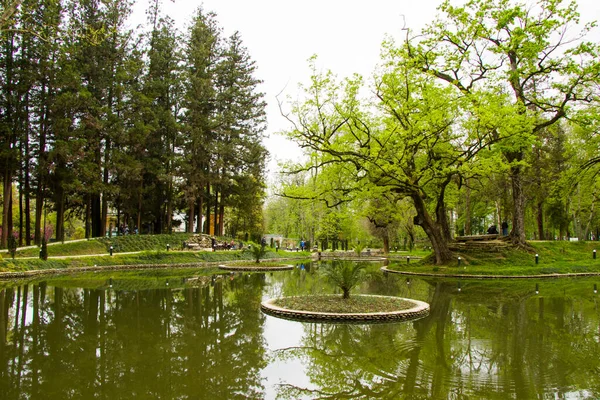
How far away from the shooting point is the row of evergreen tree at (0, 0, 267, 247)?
25547 mm

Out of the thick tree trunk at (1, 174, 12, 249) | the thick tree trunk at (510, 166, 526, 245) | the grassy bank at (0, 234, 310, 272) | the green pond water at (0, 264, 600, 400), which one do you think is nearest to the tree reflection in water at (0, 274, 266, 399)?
the green pond water at (0, 264, 600, 400)

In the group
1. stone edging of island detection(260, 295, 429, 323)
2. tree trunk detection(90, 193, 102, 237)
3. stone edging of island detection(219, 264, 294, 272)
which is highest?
tree trunk detection(90, 193, 102, 237)

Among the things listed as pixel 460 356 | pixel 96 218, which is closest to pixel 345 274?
pixel 460 356

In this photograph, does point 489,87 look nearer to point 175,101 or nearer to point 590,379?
point 590,379

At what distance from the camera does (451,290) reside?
55.8ft

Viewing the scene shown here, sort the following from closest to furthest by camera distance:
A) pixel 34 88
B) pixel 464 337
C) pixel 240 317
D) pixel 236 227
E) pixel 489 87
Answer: pixel 464 337, pixel 240 317, pixel 489 87, pixel 34 88, pixel 236 227

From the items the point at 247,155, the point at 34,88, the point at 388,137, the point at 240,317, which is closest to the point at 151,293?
the point at 240,317

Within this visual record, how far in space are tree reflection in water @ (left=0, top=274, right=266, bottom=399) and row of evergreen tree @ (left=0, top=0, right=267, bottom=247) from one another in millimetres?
13382

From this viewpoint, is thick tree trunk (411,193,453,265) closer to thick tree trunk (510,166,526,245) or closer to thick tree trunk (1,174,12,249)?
thick tree trunk (510,166,526,245)

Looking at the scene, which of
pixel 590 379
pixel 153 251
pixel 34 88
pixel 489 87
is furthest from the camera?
pixel 153 251

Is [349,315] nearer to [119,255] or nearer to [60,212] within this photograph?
[119,255]

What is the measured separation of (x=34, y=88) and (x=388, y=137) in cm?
2253

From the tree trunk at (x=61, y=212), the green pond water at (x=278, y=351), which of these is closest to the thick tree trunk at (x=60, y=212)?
the tree trunk at (x=61, y=212)

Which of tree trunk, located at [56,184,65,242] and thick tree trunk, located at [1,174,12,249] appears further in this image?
tree trunk, located at [56,184,65,242]
